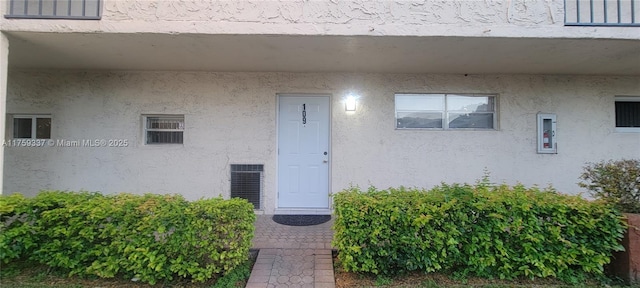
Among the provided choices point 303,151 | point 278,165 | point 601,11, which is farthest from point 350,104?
point 601,11

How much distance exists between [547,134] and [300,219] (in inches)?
194

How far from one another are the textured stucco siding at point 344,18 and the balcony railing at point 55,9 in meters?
0.11

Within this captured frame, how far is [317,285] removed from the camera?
2.83 m

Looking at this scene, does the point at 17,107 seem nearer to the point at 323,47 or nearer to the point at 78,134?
the point at 78,134

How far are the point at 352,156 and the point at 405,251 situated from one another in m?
2.58

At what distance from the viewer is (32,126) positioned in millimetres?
5297

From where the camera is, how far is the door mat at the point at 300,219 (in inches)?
189

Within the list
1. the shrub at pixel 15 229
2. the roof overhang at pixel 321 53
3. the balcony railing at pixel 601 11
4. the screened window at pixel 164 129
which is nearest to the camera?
the shrub at pixel 15 229

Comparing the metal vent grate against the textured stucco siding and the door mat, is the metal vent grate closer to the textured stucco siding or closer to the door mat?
the door mat

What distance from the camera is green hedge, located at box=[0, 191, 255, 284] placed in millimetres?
2729

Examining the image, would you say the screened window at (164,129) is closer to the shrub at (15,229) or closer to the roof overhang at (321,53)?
the roof overhang at (321,53)

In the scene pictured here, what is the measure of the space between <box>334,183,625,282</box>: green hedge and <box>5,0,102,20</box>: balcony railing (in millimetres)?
4136

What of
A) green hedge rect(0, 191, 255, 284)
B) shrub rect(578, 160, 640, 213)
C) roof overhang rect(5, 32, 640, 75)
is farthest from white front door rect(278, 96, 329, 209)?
shrub rect(578, 160, 640, 213)

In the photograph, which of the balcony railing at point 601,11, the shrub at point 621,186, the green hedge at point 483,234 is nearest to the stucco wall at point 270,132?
the balcony railing at point 601,11
